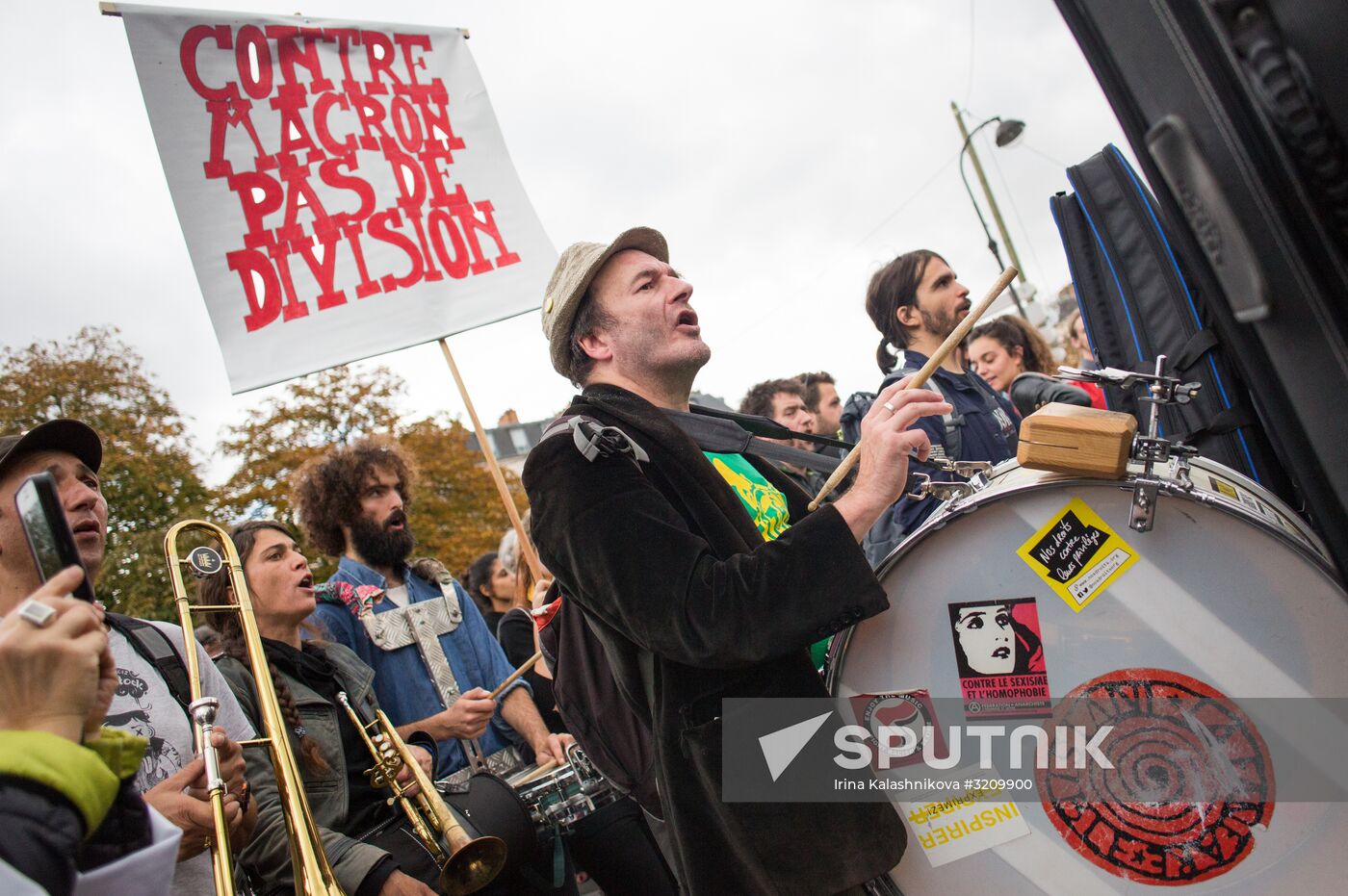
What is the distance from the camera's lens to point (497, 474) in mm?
3906

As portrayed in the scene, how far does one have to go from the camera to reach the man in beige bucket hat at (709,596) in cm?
172

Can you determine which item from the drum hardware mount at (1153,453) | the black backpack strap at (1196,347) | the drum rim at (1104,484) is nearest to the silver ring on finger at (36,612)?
the drum rim at (1104,484)

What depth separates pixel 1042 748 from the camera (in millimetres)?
1765

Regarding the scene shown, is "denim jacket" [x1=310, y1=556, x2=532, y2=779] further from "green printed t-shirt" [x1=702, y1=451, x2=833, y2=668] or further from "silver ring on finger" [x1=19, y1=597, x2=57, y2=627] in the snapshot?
"silver ring on finger" [x1=19, y1=597, x2=57, y2=627]

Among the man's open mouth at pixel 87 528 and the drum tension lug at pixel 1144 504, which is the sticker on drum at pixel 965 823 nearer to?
the drum tension lug at pixel 1144 504

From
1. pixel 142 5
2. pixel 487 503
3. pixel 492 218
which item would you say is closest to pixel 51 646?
pixel 492 218

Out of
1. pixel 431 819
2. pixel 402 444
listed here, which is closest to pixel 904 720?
pixel 431 819

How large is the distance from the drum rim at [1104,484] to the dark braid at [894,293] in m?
1.93

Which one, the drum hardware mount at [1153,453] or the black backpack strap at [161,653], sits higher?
the black backpack strap at [161,653]

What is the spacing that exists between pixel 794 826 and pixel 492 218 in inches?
141

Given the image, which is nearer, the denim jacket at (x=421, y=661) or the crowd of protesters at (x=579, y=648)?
the crowd of protesters at (x=579, y=648)

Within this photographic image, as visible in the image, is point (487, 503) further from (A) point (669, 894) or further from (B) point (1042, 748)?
(B) point (1042, 748)

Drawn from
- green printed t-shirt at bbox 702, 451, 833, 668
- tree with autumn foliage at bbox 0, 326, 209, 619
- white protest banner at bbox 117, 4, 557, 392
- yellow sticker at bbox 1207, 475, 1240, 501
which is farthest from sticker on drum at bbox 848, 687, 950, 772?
tree with autumn foliage at bbox 0, 326, 209, 619

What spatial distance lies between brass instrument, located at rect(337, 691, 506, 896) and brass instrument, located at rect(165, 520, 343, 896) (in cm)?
38
